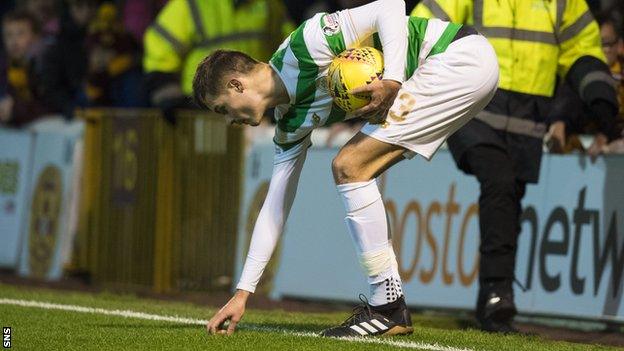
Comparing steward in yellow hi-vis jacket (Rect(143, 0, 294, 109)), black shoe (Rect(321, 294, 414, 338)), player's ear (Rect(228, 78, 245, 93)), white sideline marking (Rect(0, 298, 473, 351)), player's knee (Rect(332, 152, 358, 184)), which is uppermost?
steward in yellow hi-vis jacket (Rect(143, 0, 294, 109))

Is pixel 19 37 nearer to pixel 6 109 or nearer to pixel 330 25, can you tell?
pixel 6 109

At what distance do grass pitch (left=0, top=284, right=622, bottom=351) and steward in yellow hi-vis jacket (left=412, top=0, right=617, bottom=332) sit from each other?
0.54 m

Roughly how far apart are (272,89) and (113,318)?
211 cm

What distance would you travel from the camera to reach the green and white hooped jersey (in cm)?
817

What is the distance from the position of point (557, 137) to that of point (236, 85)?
351 cm

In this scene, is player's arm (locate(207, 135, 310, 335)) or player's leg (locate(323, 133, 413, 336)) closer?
player's leg (locate(323, 133, 413, 336))

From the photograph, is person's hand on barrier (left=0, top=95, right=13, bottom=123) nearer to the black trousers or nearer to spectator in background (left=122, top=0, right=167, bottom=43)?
spectator in background (left=122, top=0, right=167, bottom=43)

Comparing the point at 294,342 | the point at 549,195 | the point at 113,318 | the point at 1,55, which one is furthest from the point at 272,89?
the point at 1,55

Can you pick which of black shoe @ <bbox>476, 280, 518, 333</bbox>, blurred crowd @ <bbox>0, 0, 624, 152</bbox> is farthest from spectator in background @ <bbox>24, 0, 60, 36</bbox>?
black shoe @ <bbox>476, 280, 518, 333</bbox>

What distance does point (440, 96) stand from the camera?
329 inches

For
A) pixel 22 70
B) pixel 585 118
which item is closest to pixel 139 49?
pixel 22 70

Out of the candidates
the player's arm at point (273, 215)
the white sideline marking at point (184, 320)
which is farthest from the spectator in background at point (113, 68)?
the player's arm at point (273, 215)

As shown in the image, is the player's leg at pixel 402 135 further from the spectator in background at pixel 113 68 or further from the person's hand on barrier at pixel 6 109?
the person's hand on barrier at pixel 6 109

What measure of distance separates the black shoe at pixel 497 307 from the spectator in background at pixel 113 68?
6.65 metres
